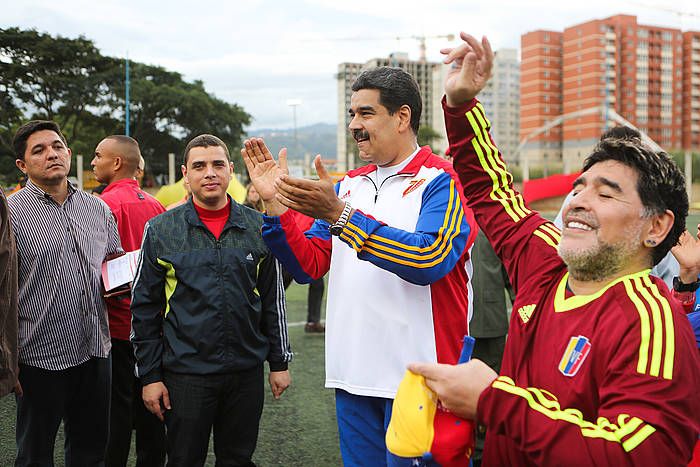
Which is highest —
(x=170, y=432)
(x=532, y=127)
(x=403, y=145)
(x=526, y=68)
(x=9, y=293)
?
(x=526, y=68)

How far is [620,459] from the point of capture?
1.34 m

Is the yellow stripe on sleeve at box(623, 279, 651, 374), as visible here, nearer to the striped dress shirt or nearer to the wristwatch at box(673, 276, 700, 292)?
the wristwatch at box(673, 276, 700, 292)

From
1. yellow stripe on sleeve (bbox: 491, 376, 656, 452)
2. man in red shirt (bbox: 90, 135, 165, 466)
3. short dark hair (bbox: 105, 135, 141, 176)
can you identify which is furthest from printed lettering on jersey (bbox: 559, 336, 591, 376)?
short dark hair (bbox: 105, 135, 141, 176)

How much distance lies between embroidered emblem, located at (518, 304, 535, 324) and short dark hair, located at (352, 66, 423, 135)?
44.6 inches

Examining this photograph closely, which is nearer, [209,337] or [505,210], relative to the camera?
[505,210]

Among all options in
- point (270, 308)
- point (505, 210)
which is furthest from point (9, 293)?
point (505, 210)

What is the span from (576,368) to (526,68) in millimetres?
106188

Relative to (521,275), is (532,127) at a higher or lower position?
higher

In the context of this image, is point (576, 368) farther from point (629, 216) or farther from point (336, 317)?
point (336, 317)

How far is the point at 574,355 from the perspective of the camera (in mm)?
1614

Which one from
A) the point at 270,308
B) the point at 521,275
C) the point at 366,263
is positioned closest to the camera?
the point at 521,275

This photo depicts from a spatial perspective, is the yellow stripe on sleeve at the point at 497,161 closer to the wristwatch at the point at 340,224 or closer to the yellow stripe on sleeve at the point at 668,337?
the wristwatch at the point at 340,224

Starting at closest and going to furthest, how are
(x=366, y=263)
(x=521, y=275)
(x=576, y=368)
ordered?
(x=576, y=368) → (x=521, y=275) → (x=366, y=263)

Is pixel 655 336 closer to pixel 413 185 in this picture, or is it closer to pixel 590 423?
pixel 590 423
